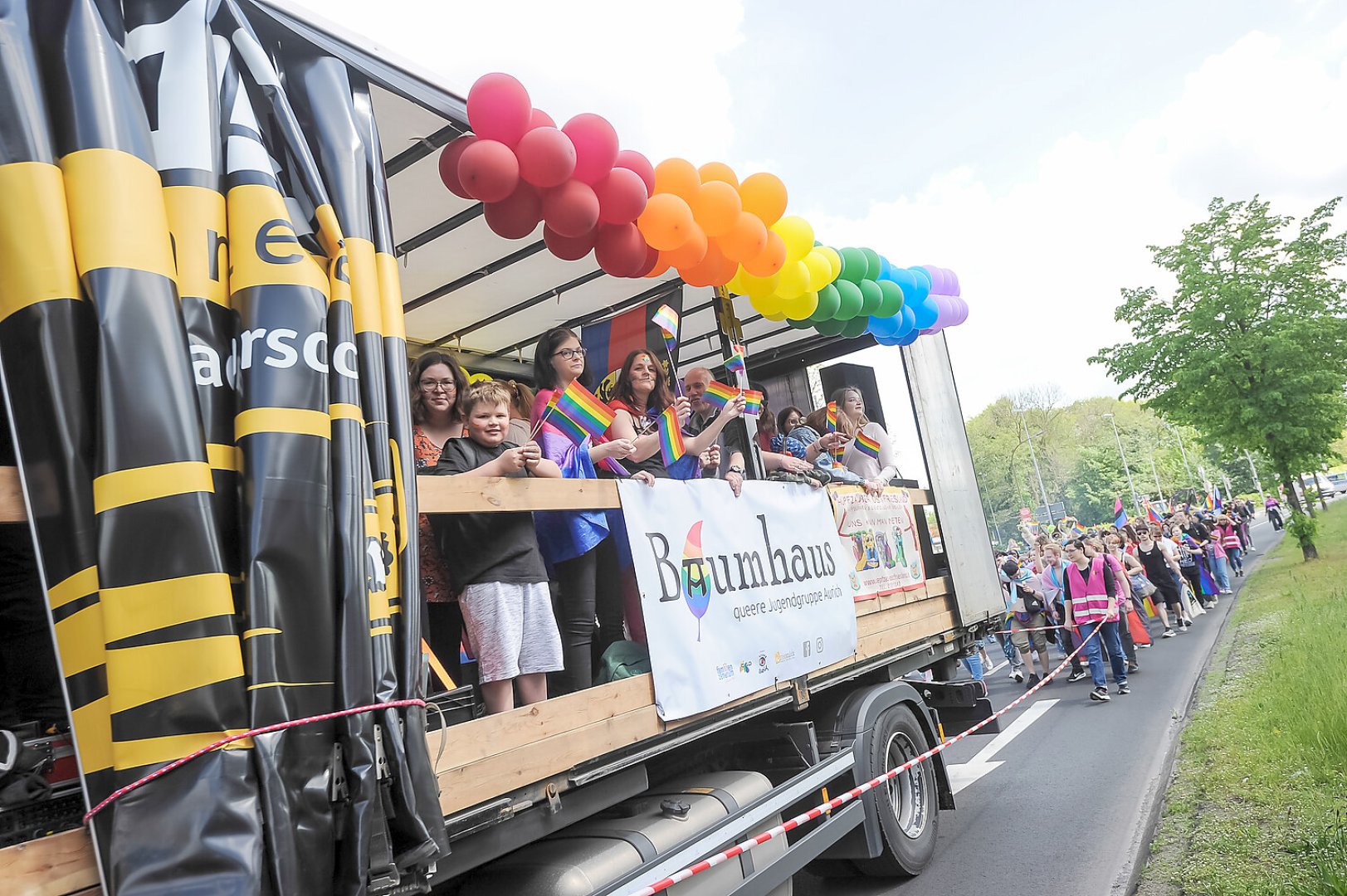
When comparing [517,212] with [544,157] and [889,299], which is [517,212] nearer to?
[544,157]

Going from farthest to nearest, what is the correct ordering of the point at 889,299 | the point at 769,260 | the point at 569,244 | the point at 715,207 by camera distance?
the point at 889,299 → the point at 769,260 → the point at 715,207 → the point at 569,244

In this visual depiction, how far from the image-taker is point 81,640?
179 cm

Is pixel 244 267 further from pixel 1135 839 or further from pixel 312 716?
pixel 1135 839

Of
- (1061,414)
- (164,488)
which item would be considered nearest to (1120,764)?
(164,488)

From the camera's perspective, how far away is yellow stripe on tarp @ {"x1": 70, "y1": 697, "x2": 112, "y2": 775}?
5.77ft

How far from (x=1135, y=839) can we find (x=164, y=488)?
5.62 m

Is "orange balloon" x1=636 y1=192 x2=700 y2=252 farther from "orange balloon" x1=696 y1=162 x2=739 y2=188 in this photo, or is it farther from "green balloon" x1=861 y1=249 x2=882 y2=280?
"green balloon" x1=861 y1=249 x2=882 y2=280

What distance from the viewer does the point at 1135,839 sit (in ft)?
17.1

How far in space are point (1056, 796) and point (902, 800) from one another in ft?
6.51

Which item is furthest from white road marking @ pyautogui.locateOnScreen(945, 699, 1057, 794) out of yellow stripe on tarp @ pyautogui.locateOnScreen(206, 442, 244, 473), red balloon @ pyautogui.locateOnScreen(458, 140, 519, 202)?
yellow stripe on tarp @ pyautogui.locateOnScreen(206, 442, 244, 473)

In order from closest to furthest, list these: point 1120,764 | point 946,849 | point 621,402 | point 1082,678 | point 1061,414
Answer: point 621,402 < point 946,849 < point 1120,764 < point 1082,678 < point 1061,414

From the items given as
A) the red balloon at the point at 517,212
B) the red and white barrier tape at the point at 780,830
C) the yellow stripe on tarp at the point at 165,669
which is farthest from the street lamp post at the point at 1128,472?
the yellow stripe on tarp at the point at 165,669

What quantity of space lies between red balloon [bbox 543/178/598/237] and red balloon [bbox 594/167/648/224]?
13cm

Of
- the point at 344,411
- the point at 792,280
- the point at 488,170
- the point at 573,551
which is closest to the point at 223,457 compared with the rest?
the point at 344,411
